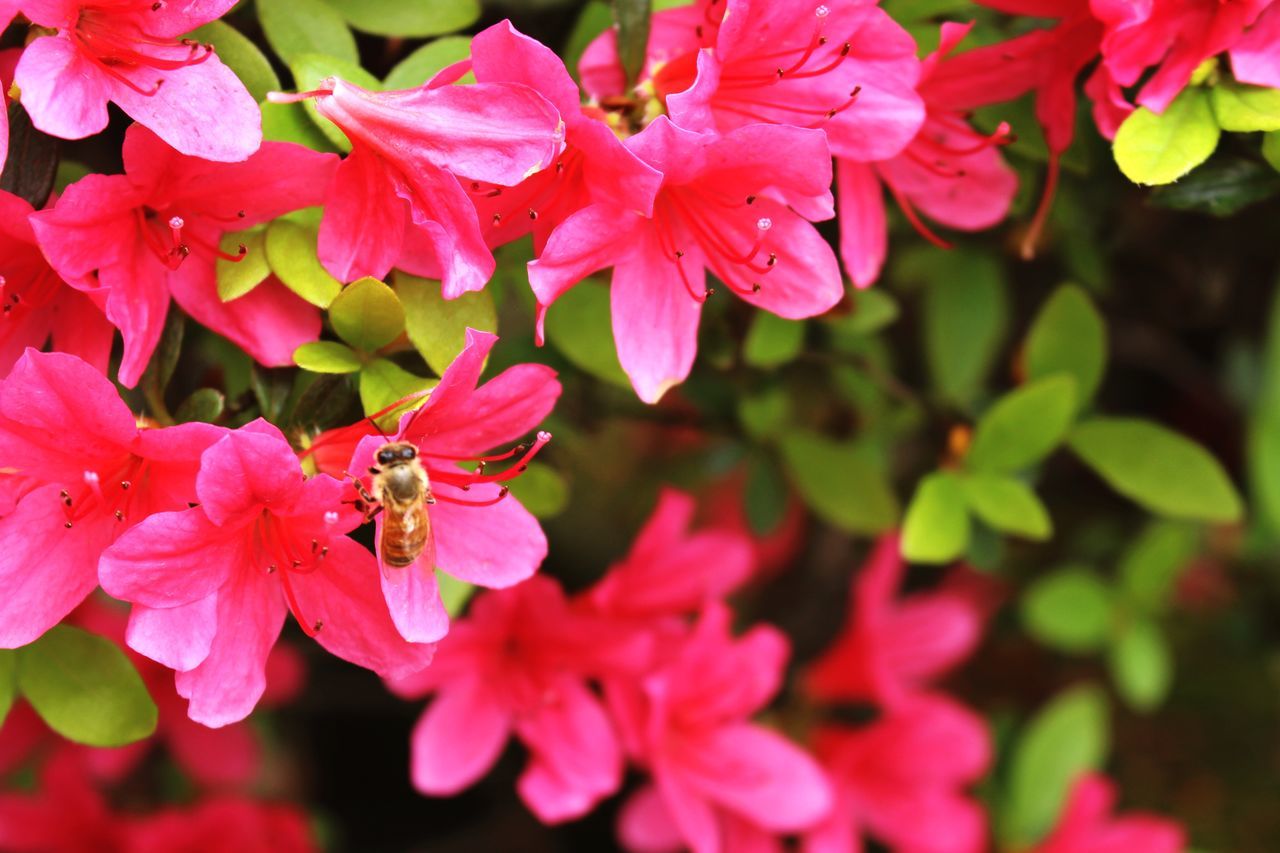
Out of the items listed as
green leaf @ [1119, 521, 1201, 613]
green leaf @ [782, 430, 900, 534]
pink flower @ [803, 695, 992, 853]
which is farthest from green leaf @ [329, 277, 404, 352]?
green leaf @ [1119, 521, 1201, 613]

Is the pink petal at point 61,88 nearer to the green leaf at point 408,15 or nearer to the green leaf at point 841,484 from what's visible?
the green leaf at point 408,15

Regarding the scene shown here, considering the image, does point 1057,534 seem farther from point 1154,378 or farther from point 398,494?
point 398,494

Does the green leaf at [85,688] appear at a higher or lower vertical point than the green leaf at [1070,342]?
lower

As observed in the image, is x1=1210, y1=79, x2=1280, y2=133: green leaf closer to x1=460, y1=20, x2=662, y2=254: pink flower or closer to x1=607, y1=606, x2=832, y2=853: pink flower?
x1=460, y1=20, x2=662, y2=254: pink flower

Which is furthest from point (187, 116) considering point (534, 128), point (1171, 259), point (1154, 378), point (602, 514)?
point (1154, 378)

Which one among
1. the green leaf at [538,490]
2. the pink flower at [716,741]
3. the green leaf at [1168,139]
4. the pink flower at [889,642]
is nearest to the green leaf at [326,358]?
the green leaf at [538,490]
